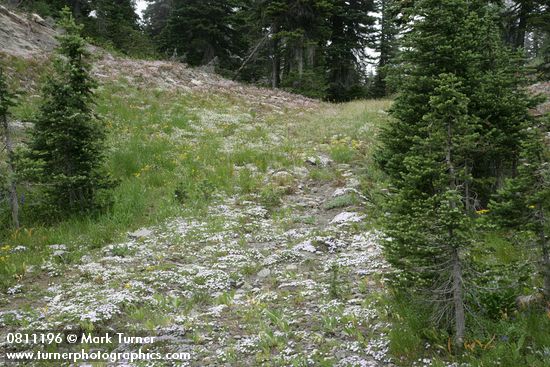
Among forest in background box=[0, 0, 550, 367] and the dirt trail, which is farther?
the dirt trail

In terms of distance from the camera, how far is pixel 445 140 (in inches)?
210

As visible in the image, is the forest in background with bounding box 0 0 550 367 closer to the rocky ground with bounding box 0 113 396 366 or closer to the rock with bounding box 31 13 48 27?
the rocky ground with bounding box 0 113 396 366

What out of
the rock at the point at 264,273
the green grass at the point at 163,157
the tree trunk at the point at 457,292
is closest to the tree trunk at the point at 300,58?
the green grass at the point at 163,157

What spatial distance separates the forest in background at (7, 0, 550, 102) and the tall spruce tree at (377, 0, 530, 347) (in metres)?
22.3

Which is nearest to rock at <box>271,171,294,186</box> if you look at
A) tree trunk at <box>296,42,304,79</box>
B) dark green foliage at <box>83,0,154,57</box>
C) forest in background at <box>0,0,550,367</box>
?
forest in background at <box>0,0,550,367</box>

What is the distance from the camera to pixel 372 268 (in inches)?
312

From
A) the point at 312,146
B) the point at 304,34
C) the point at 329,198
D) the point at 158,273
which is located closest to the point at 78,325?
the point at 158,273

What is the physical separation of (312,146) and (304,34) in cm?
1700

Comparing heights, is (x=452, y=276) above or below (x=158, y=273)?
above

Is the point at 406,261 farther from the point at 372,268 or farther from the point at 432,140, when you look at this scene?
the point at 372,268

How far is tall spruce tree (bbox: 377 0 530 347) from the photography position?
17.0ft

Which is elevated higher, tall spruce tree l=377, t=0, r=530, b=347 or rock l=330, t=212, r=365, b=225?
tall spruce tree l=377, t=0, r=530, b=347

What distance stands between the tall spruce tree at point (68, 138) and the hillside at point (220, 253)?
2.98 ft

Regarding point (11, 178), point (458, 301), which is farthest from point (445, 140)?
point (11, 178)
